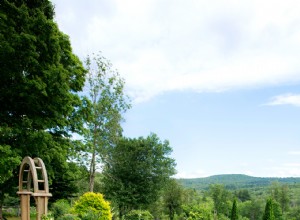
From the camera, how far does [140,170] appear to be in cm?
3512

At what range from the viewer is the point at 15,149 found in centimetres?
1482

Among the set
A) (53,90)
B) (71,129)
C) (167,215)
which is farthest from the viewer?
(167,215)

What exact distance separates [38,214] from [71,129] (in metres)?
7.64

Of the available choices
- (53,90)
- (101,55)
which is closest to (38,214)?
(53,90)

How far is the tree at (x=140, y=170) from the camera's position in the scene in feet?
113

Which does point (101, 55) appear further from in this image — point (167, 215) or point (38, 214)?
point (167, 215)

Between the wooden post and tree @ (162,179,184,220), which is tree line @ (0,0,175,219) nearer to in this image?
the wooden post

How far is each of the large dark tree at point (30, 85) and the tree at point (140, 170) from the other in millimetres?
17821

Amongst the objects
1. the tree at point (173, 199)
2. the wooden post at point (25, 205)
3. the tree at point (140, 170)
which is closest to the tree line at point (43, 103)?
the wooden post at point (25, 205)

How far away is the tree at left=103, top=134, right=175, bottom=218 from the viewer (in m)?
34.6

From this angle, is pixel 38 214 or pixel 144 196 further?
pixel 144 196

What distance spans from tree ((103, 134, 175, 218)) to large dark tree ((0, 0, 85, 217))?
702 inches

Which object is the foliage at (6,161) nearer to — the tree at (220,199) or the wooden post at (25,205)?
the wooden post at (25,205)

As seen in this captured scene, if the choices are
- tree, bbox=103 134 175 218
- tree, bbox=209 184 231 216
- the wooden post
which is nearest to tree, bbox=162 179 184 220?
tree, bbox=103 134 175 218
